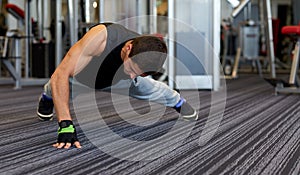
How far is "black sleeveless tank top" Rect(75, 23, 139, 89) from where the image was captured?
5.25 feet

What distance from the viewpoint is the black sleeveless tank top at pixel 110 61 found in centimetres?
160

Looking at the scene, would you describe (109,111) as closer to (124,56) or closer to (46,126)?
(46,126)

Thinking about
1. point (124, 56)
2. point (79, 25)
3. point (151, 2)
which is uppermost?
point (151, 2)

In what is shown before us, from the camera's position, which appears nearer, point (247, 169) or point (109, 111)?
point (247, 169)

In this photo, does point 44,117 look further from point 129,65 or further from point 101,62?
point 129,65

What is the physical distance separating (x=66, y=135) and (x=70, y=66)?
244 millimetres

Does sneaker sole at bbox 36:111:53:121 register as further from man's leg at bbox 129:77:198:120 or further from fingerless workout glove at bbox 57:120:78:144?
fingerless workout glove at bbox 57:120:78:144

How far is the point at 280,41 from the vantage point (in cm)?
884

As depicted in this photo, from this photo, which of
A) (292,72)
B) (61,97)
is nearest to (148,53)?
(61,97)

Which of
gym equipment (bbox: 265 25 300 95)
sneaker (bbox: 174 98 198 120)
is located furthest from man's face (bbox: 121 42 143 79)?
gym equipment (bbox: 265 25 300 95)

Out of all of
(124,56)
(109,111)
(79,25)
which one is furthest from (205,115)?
(79,25)

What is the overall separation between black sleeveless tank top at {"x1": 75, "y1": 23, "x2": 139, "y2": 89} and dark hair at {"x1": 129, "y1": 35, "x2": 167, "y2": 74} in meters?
0.10

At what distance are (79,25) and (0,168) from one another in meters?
3.23

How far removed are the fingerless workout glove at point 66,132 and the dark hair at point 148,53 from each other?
1.03ft
